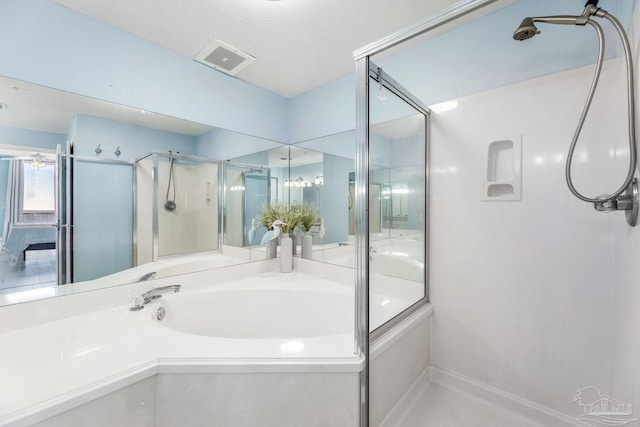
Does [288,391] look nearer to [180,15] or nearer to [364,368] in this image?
[364,368]

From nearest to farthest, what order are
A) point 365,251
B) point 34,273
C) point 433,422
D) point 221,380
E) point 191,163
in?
point 221,380, point 365,251, point 34,273, point 433,422, point 191,163

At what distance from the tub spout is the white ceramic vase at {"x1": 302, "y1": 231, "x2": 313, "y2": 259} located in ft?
3.44

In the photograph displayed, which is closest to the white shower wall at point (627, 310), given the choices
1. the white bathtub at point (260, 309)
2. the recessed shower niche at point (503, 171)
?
the recessed shower niche at point (503, 171)

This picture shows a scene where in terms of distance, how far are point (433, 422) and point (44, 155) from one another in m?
2.55

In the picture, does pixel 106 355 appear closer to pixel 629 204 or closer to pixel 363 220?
pixel 363 220

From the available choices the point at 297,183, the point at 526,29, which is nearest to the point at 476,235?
the point at 526,29

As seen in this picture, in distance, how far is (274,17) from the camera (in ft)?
5.11

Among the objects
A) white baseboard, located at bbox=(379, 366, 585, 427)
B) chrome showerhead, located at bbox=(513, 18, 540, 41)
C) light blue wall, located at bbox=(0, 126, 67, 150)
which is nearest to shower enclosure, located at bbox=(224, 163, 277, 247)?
light blue wall, located at bbox=(0, 126, 67, 150)

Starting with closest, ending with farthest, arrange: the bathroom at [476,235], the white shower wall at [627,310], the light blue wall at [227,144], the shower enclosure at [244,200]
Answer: the white shower wall at [627,310]
the bathroom at [476,235]
the light blue wall at [227,144]
the shower enclosure at [244,200]

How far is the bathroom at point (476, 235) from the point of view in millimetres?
1078

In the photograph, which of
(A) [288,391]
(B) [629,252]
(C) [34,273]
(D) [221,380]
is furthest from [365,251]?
(C) [34,273]

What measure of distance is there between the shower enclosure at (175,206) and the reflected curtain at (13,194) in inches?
19.0

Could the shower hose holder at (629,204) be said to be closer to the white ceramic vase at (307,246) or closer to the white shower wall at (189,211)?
the white ceramic vase at (307,246)

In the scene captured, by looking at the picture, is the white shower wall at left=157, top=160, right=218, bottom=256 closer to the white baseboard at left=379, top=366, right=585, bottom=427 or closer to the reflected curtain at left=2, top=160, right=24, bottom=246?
the reflected curtain at left=2, top=160, right=24, bottom=246
